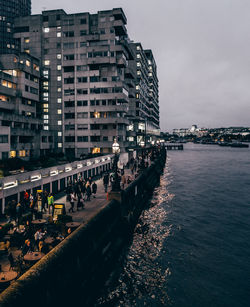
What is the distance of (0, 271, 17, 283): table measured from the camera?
10.2 metres

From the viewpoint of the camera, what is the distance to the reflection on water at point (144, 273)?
1459 cm

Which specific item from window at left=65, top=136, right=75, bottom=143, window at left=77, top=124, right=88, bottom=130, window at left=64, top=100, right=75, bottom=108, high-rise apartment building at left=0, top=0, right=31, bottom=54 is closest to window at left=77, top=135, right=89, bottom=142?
window at left=65, top=136, right=75, bottom=143

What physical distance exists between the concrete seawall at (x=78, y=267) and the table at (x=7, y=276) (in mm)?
1064

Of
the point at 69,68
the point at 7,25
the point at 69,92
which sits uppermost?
the point at 7,25

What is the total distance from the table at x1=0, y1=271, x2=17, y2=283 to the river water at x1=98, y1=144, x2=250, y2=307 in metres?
5.84

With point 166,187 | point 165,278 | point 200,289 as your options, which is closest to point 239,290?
point 200,289

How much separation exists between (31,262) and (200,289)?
10907 millimetres

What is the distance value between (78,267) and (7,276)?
4435 mm

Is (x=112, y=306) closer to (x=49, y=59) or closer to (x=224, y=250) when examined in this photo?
(x=224, y=250)

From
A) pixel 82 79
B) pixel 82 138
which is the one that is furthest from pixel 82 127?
pixel 82 79

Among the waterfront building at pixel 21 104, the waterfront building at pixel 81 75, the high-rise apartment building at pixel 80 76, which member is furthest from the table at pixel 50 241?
the waterfront building at pixel 81 75

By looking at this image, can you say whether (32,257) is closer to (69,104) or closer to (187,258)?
(187,258)

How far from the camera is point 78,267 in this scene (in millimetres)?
14000

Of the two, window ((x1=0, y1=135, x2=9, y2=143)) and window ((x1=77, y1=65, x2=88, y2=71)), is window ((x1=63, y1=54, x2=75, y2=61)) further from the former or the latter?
window ((x1=0, y1=135, x2=9, y2=143))
